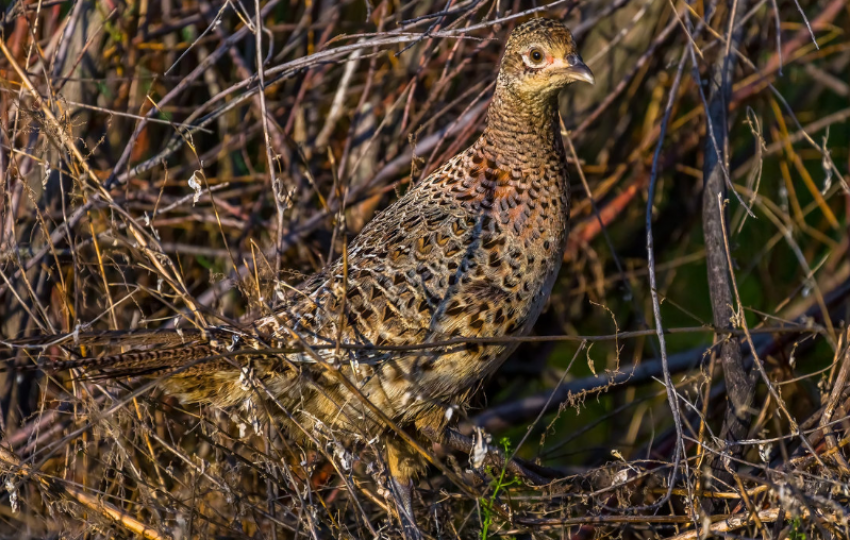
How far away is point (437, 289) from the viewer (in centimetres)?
295

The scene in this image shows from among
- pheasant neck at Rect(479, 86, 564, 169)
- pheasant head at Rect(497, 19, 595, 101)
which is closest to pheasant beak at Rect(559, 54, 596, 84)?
pheasant head at Rect(497, 19, 595, 101)

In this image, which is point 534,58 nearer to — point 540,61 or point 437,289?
point 540,61

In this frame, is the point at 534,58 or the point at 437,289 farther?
the point at 534,58

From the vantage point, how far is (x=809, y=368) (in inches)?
192

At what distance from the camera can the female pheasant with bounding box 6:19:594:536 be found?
2.88 m

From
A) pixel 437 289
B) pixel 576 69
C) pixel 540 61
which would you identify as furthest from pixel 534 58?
pixel 437 289

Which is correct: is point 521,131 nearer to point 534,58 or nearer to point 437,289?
point 534,58

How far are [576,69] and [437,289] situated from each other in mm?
885

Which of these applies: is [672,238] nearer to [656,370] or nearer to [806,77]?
[656,370]

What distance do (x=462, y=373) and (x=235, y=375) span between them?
2.49ft

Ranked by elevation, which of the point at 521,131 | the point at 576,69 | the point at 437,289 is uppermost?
the point at 576,69

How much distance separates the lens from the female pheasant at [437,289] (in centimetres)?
288

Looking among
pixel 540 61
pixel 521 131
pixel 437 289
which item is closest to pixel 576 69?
pixel 540 61

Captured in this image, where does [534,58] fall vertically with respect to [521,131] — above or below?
above
